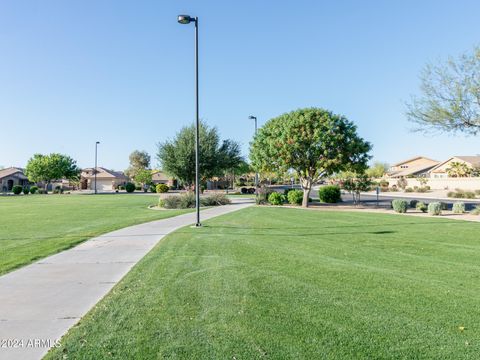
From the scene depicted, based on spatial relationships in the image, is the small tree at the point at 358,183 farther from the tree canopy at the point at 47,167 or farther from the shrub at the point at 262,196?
the tree canopy at the point at 47,167

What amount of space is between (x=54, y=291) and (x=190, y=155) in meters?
23.8

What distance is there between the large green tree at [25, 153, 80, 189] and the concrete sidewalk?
6512cm

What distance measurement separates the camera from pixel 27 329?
4.43 meters

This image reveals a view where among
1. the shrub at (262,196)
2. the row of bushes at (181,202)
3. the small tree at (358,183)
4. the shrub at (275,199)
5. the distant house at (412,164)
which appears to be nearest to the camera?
the row of bushes at (181,202)

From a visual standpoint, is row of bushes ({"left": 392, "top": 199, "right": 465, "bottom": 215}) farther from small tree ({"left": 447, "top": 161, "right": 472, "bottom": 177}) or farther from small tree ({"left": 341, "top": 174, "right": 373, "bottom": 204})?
small tree ({"left": 447, "top": 161, "right": 472, "bottom": 177})

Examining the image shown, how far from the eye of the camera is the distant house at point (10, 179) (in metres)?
80.7

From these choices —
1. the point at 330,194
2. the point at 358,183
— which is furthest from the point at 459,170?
the point at 358,183

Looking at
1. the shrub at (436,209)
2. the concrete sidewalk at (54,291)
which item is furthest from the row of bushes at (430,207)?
the concrete sidewalk at (54,291)

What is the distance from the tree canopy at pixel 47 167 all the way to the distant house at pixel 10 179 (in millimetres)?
14295

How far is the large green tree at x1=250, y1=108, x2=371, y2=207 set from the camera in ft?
82.4

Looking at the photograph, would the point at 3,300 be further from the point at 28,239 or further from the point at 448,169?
the point at 448,169

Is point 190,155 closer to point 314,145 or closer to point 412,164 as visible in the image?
point 314,145

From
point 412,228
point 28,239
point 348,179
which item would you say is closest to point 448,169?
point 348,179

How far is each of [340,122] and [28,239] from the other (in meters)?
20.3
